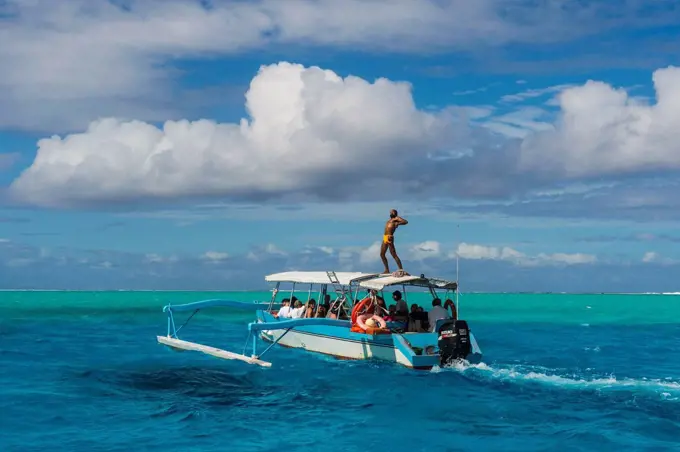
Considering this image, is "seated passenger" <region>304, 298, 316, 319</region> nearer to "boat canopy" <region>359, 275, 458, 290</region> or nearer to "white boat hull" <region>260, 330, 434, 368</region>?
"white boat hull" <region>260, 330, 434, 368</region>

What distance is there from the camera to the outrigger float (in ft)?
73.1

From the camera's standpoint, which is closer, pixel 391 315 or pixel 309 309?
pixel 391 315

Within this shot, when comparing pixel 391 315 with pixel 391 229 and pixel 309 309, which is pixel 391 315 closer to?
Answer: pixel 391 229

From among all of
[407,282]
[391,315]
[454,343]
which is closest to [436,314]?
[407,282]

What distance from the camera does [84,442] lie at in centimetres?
1466

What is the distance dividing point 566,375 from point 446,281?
5.29m

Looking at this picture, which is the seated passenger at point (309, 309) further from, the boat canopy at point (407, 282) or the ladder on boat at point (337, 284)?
the boat canopy at point (407, 282)

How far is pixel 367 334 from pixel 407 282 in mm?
2480

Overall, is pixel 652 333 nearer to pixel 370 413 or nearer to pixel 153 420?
pixel 370 413

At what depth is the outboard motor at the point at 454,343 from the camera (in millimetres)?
22078

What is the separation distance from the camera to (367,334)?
24172 millimetres

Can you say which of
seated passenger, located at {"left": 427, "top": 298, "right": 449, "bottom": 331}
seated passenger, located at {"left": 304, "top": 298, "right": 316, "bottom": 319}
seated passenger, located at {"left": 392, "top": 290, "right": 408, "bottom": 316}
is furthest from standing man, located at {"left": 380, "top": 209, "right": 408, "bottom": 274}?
seated passenger, located at {"left": 304, "top": 298, "right": 316, "bottom": 319}

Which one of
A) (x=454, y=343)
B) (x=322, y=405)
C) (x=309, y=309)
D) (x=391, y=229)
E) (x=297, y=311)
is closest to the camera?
(x=322, y=405)

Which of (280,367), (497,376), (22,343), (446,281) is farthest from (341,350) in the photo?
(22,343)
